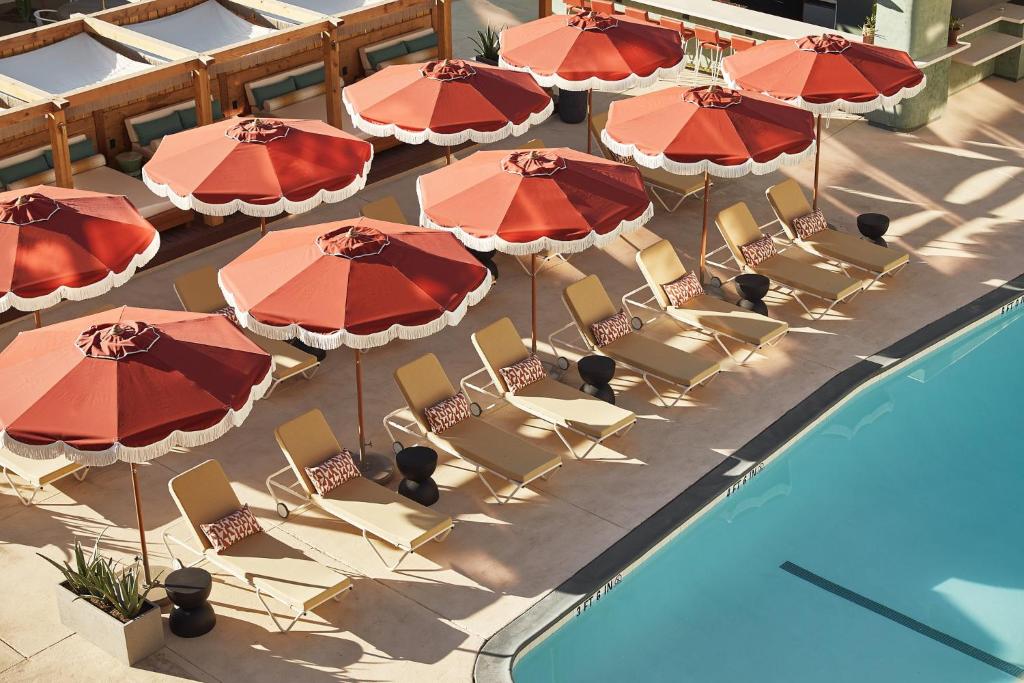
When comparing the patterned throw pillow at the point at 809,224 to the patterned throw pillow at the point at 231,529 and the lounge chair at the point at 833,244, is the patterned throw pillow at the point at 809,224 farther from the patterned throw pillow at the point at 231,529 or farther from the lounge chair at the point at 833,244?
the patterned throw pillow at the point at 231,529

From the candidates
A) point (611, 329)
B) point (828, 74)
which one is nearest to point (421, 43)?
point (828, 74)

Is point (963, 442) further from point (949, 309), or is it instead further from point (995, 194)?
point (995, 194)

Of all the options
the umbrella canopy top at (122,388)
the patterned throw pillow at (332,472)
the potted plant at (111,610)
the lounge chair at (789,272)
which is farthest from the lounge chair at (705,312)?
the potted plant at (111,610)

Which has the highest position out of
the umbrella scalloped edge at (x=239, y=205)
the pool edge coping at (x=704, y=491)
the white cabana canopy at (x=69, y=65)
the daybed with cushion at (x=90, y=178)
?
the white cabana canopy at (x=69, y=65)

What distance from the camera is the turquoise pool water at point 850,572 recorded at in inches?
473

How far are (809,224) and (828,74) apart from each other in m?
1.86

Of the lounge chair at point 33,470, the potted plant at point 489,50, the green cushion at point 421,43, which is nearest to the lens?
the lounge chair at point 33,470

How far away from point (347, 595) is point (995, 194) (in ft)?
39.1

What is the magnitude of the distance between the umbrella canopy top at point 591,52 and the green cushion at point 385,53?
340cm

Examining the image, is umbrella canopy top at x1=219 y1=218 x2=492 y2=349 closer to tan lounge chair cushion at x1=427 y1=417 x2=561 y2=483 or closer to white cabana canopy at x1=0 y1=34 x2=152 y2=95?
tan lounge chair cushion at x1=427 y1=417 x2=561 y2=483

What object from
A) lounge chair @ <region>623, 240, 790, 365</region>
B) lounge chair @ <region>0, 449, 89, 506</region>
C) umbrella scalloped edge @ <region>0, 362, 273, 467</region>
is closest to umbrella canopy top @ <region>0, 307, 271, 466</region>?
umbrella scalloped edge @ <region>0, 362, 273, 467</region>

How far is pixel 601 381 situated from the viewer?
591 inches

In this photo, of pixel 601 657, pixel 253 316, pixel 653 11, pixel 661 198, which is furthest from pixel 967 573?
pixel 653 11

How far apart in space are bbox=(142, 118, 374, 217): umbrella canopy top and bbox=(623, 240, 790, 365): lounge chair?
3.44 m
